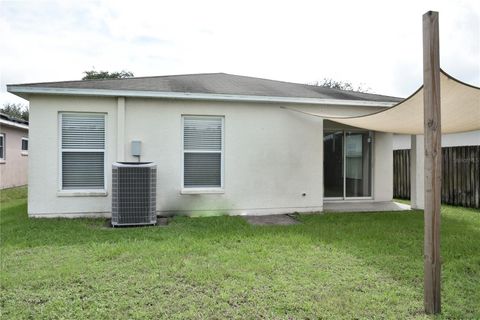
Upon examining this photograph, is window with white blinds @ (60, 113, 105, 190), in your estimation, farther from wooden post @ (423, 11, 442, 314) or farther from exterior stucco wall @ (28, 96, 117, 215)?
wooden post @ (423, 11, 442, 314)

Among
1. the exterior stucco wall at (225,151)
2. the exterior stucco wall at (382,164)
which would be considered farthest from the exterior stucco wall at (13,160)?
the exterior stucco wall at (382,164)

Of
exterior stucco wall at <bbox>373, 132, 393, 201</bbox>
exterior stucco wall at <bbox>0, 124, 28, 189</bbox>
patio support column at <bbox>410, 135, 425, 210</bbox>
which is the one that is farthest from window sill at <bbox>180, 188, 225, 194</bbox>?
exterior stucco wall at <bbox>0, 124, 28, 189</bbox>

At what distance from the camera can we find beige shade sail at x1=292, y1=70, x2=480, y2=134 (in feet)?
15.4

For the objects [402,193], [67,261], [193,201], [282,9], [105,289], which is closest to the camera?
[105,289]

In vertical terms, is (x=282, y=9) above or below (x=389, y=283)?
above

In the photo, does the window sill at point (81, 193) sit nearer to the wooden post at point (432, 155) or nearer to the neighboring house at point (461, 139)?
the wooden post at point (432, 155)

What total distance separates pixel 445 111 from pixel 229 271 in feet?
15.8

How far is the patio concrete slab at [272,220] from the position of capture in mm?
7296

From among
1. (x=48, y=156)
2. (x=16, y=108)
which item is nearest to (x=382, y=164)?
(x=48, y=156)

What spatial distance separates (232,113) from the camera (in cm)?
825

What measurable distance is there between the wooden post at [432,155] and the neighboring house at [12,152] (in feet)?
52.2

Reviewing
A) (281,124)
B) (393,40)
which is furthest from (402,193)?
(281,124)

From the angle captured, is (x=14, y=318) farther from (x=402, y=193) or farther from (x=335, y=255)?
(x=402, y=193)

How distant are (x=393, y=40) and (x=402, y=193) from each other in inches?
219
